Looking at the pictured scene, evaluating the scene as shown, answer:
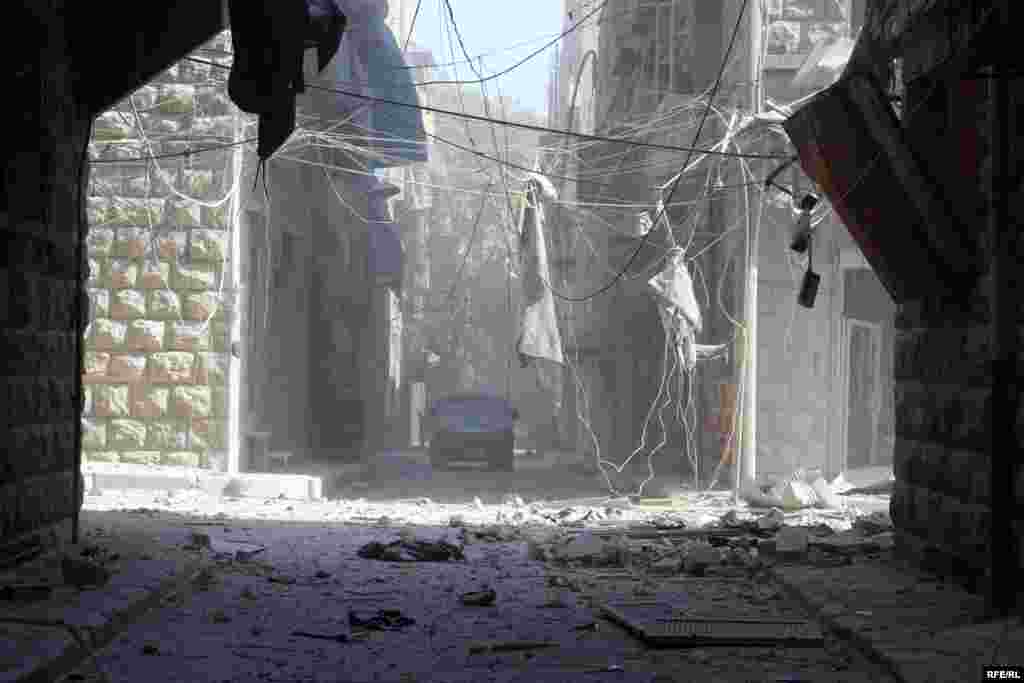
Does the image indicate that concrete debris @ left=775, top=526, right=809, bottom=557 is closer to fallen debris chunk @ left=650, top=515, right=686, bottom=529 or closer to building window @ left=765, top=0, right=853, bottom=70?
fallen debris chunk @ left=650, top=515, right=686, bottom=529

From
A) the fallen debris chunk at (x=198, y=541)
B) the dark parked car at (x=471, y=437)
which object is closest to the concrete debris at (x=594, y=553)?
the fallen debris chunk at (x=198, y=541)

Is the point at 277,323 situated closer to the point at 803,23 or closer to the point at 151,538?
the point at 803,23

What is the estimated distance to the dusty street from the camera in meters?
5.50

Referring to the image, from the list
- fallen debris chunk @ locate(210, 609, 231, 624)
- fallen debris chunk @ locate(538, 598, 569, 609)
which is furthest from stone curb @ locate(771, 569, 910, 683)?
fallen debris chunk @ locate(210, 609, 231, 624)

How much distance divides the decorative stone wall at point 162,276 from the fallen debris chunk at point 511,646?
34.2 ft

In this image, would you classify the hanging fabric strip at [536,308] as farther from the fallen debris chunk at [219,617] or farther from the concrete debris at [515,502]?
the fallen debris chunk at [219,617]

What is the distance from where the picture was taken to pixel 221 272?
1587cm

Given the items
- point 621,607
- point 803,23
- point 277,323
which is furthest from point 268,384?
point 621,607

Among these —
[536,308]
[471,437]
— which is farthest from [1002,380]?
[471,437]

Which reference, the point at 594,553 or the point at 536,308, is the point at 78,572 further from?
the point at 536,308

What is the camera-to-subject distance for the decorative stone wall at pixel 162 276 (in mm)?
15617

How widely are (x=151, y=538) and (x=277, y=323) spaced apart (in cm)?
1066

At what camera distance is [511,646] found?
6.03 metres

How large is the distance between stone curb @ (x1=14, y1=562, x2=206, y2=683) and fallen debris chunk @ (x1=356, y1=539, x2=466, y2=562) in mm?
2220
